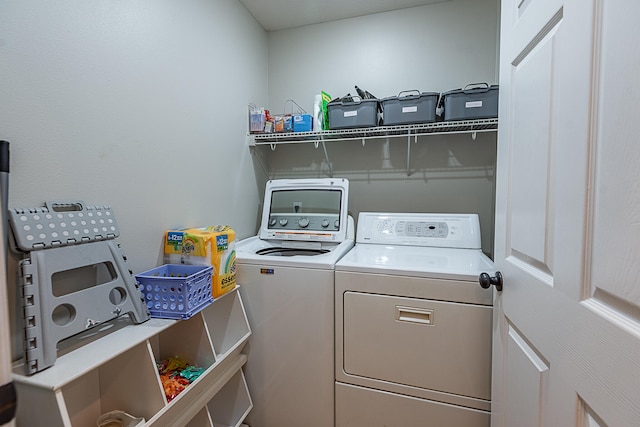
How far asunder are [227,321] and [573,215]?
1.55 metres

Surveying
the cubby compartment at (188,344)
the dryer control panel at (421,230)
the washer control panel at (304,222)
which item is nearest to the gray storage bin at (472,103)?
the dryer control panel at (421,230)

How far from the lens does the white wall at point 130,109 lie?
92cm

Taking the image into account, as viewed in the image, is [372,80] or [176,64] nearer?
[176,64]

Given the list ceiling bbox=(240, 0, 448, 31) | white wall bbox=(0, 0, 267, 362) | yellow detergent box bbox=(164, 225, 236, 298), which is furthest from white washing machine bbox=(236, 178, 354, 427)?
ceiling bbox=(240, 0, 448, 31)

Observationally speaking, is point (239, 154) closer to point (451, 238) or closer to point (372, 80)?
point (372, 80)

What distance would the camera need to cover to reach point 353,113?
194cm

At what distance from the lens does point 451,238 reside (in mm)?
1876

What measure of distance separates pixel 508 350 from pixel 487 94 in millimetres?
1375

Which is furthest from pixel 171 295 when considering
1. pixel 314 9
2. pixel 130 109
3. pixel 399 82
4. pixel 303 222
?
pixel 314 9

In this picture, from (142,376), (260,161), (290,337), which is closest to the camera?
(142,376)

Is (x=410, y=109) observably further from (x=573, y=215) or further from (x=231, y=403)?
(x=231, y=403)

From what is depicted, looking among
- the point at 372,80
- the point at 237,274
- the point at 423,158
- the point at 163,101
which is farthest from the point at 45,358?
the point at 372,80

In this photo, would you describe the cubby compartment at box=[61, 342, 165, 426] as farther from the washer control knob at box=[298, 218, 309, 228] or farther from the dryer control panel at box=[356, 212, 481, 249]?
the dryer control panel at box=[356, 212, 481, 249]

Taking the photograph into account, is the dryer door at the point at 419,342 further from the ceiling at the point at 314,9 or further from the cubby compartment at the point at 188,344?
the ceiling at the point at 314,9
